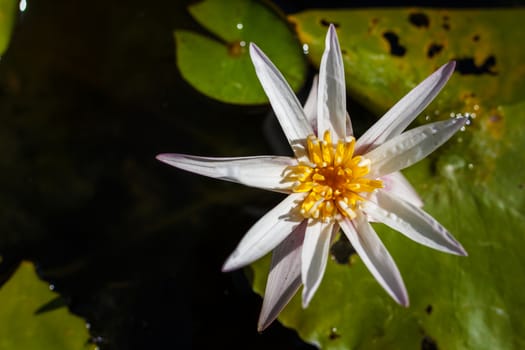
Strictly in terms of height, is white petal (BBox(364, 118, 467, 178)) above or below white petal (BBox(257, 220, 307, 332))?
above

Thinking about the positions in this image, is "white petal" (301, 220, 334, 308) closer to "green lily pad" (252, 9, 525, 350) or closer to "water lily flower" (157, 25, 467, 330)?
"water lily flower" (157, 25, 467, 330)

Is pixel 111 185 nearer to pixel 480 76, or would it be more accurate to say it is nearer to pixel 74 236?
pixel 74 236

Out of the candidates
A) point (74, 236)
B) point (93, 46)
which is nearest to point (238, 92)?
point (93, 46)

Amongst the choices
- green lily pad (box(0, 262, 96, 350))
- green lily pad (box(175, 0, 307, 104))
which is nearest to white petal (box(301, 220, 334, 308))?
green lily pad (box(175, 0, 307, 104))

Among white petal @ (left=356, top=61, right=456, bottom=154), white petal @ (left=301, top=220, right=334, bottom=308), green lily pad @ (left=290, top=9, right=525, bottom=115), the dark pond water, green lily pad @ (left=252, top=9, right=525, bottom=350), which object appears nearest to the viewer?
white petal @ (left=301, top=220, right=334, bottom=308)

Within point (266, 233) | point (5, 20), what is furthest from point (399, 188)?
point (5, 20)

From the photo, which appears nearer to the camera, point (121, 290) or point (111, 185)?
point (121, 290)

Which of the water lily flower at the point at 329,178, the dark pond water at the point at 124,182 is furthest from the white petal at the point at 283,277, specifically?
the dark pond water at the point at 124,182

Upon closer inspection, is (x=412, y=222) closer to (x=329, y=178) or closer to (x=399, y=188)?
(x=399, y=188)
